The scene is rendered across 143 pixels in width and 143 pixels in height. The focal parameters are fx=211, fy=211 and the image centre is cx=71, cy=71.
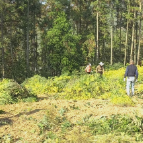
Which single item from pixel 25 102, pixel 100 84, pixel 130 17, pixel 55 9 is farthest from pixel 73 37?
pixel 25 102

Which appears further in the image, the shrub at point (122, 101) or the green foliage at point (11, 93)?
the green foliage at point (11, 93)

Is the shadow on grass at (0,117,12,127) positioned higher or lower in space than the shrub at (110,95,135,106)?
lower

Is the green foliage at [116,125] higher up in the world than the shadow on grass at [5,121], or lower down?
higher up

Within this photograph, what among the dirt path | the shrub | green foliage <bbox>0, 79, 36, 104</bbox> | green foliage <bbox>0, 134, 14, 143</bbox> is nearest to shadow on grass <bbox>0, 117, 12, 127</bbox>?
the dirt path

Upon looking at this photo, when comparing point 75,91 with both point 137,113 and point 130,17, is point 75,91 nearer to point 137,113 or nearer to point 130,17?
point 137,113

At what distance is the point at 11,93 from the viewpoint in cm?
948

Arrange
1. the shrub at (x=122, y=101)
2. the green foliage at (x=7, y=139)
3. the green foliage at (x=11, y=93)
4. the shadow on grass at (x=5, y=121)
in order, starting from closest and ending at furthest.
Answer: the green foliage at (x=7, y=139) < the shadow on grass at (x=5, y=121) < the shrub at (x=122, y=101) < the green foliage at (x=11, y=93)

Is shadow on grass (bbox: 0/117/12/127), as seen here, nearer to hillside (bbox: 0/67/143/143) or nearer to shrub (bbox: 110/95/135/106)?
hillside (bbox: 0/67/143/143)

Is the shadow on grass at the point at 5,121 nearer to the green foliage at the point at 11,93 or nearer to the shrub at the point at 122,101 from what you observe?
the green foliage at the point at 11,93

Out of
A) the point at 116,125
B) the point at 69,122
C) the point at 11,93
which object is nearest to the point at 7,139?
the point at 69,122

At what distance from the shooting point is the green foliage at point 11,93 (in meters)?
9.11

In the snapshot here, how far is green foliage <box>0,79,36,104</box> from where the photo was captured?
911 cm

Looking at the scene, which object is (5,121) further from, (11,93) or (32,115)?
(11,93)

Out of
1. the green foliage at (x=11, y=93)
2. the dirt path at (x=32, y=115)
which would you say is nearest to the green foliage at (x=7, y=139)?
the dirt path at (x=32, y=115)
